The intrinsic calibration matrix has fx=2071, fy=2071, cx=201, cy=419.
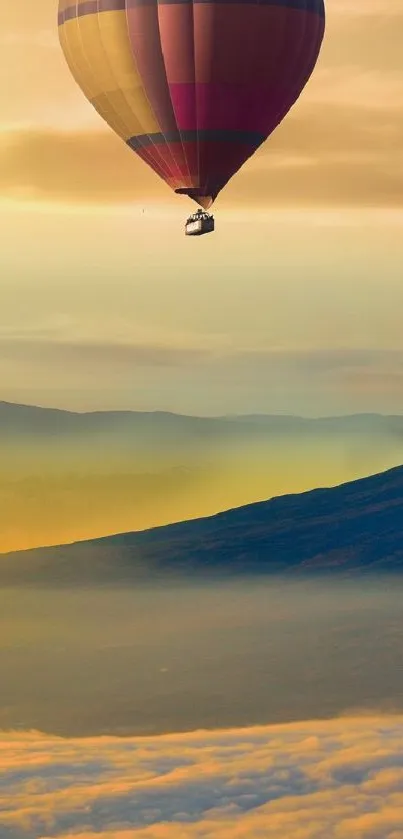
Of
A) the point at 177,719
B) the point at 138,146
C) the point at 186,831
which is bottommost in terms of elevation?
the point at 186,831

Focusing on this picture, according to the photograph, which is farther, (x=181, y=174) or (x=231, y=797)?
(x=231, y=797)

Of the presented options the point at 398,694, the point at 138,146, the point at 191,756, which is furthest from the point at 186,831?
the point at 138,146

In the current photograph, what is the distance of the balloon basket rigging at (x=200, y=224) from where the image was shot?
72.6 m

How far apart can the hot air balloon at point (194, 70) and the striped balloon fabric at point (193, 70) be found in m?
0.03

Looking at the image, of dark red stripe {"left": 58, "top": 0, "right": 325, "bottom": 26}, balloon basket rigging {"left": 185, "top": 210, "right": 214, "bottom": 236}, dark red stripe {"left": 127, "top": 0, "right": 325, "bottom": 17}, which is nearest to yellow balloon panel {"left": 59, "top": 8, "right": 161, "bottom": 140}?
dark red stripe {"left": 58, "top": 0, "right": 325, "bottom": 26}

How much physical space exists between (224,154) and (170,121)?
2.29 m

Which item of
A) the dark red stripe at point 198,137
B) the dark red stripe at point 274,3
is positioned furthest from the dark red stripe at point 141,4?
the dark red stripe at point 198,137

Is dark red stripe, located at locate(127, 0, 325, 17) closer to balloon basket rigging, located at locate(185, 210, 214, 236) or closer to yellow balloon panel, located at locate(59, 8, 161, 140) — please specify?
yellow balloon panel, located at locate(59, 8, 161, 140)

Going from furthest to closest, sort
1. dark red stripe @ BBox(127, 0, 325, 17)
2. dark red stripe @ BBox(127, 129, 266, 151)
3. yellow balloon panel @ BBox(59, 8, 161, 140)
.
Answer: dark red stripe @ BBox(127, 129, 266, 151) < yellow balloon panel @ BBox(59, 8, 161, 140) < dark red stripe @ BBox(127, 0, 325, 17)

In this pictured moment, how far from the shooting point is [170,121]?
73.4 m

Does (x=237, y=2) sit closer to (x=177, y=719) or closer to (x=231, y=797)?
(x=231, y=797)

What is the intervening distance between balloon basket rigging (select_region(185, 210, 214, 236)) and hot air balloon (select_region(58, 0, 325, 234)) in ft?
0.25

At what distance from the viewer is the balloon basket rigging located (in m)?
72.6

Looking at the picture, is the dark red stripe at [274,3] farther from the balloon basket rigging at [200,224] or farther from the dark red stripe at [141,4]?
the balloon basket rigging at [200,224]
